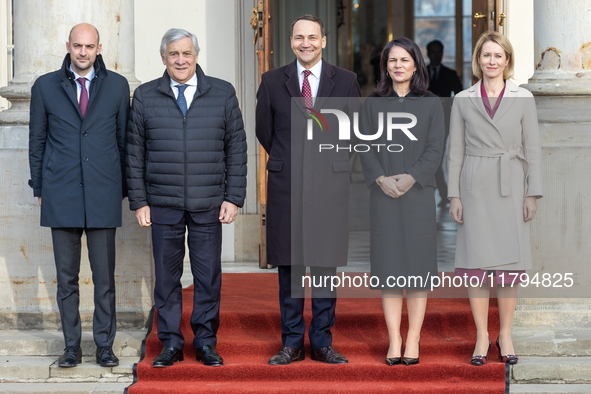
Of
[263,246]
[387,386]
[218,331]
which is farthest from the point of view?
[263,246]

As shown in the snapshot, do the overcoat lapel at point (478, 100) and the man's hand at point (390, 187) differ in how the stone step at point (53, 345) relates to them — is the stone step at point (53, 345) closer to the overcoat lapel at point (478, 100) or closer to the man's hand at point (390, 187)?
the man's hand at point (390, 187)

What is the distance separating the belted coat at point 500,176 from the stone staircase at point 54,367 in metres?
2.07

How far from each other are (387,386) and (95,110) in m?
2.19

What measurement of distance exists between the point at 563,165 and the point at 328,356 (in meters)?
1.89

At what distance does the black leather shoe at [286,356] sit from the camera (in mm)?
4410

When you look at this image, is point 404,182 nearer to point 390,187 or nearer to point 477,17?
point 390,187

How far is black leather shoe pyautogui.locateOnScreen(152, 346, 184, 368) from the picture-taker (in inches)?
175

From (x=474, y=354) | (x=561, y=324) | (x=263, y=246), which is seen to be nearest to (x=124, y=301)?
(x=263, y=246)

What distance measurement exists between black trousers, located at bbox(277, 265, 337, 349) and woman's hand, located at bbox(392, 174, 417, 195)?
58 cm

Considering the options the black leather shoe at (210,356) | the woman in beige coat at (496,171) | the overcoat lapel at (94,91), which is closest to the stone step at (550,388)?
the woman in beige coat at (496,171)

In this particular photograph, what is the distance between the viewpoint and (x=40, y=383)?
4.61 m

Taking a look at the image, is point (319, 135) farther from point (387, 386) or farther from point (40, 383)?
point (40, 383)

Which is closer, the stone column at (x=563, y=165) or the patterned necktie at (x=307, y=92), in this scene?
the patterned necktie at (x=307, y=92)

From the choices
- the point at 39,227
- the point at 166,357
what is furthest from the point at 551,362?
the point at 39,227
